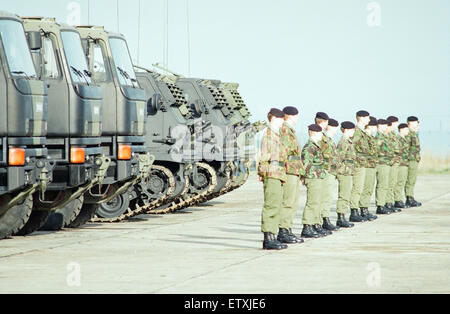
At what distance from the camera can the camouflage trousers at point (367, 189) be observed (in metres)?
21.7

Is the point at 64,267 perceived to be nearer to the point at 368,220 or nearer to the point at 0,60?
the point at 0,60

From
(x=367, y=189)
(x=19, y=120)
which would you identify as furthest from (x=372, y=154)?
(x=19, y=120)

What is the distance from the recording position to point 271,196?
1519 centimetres

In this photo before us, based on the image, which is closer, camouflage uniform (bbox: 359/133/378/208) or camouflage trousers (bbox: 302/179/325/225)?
camouflage trousers (bbox: 302/179/325/225)

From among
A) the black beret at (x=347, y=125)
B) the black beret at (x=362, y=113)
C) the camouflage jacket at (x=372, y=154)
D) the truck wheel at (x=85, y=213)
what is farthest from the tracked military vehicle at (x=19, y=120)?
the camouflage jacket at (x=372, y=154)

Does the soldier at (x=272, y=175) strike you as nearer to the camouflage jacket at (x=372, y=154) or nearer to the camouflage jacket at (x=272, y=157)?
the camouflage jacket at (x=272, y=157)

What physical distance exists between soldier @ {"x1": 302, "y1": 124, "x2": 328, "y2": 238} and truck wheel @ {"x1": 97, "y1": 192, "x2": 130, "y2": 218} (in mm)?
5557

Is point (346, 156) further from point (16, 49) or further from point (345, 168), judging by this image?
point (16, 49)

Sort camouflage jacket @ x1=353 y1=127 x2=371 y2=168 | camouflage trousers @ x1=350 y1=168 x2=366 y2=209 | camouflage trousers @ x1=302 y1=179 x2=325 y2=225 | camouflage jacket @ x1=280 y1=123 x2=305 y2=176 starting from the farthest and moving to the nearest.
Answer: camouflage jacket @ x1=353 y1=127 x2=371 y2=168
camouflage trousers @ x1=350 y1=168 x2=366 y2=209
camouflage trousers @ x1=302 y1=179 x2=325 y2=225
camouflage jacket @ x1=280 y1=123 x2=305 y2=176

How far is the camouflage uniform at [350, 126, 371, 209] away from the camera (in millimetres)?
20938

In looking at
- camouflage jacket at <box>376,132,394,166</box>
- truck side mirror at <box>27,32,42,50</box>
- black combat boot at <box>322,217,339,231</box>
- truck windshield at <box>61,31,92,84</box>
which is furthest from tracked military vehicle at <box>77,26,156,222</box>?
camouflage jacket at <box>376,132,394,166</box>

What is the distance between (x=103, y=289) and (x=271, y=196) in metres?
4.08

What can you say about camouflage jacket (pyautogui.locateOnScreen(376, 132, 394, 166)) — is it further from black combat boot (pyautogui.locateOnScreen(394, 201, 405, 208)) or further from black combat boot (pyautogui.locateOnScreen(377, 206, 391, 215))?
black combat boot (pyautogui.locateOnScreen(394, 201, 405, 208))
